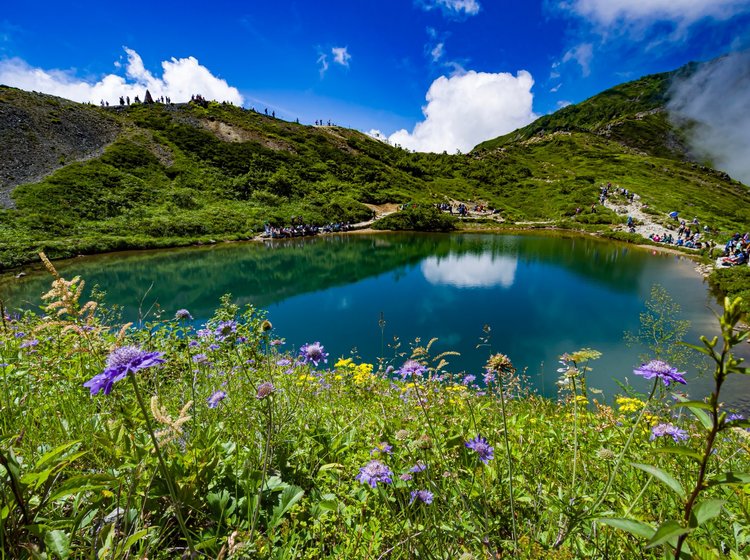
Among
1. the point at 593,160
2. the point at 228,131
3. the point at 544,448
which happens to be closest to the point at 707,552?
the point at 544,448

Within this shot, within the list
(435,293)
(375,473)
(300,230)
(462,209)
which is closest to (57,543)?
(375,473)

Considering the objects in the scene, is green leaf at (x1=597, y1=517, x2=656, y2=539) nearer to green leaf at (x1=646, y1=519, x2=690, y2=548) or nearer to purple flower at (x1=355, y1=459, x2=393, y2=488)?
green leaf at (x1=646, y1=519, x2=690, y2=548)

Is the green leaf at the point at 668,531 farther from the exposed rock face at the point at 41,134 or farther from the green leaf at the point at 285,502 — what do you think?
the exposed rock face at the point at 41,134

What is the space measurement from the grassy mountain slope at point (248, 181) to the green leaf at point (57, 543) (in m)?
35.3

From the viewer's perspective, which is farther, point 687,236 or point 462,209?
point 462,209

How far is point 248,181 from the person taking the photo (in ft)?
200

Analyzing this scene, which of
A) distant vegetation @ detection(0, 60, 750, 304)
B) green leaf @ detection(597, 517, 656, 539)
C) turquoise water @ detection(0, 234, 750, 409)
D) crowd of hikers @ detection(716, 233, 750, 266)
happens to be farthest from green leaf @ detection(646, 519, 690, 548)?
distant vegetation @ detection(0, 60, 750, 304)

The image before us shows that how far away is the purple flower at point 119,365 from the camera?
1300 mm

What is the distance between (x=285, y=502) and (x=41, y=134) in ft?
247

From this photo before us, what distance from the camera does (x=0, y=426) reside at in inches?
95.5

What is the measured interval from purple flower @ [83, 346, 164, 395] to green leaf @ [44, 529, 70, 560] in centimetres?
62

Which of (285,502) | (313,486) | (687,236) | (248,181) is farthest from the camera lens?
(248,181)

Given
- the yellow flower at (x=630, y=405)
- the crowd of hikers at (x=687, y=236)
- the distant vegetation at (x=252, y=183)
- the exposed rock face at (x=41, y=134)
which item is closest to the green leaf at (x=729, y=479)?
the yellow flower at (x=630, y=405)

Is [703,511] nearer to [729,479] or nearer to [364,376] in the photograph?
[729,479]
